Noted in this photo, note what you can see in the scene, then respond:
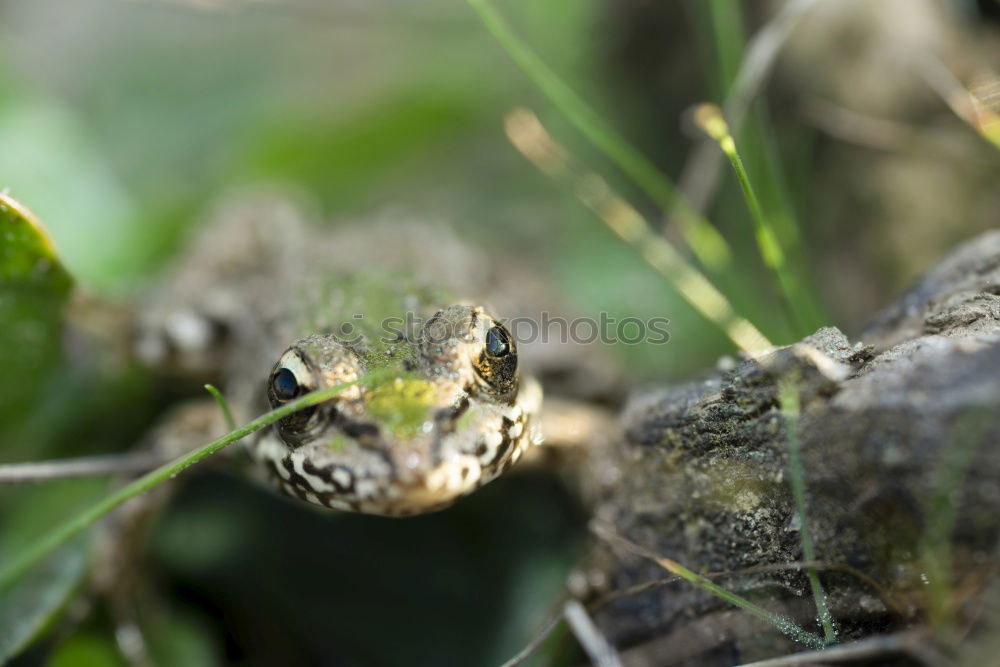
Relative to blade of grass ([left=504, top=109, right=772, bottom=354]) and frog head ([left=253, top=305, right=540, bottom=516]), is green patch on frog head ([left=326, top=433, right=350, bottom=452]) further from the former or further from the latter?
blade of grass ([left=504, top=109, right=772, bottom=354])

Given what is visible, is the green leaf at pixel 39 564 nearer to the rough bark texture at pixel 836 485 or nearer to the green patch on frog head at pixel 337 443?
the green patch on frog head at pixel 337 443

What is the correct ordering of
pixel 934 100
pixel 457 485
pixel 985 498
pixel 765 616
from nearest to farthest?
pixel 985 498 → pixel 765 616 → pixel 457 485 → pixel 934 100

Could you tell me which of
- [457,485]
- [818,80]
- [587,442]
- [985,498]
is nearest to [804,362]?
[985,498]

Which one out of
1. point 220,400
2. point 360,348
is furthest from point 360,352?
point 220,400

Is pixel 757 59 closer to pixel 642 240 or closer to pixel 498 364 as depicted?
pixel 642 240

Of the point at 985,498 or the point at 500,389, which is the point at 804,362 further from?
the point at 500,389

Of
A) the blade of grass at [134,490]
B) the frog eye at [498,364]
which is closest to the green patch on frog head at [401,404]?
the frog eye at [498,364]
